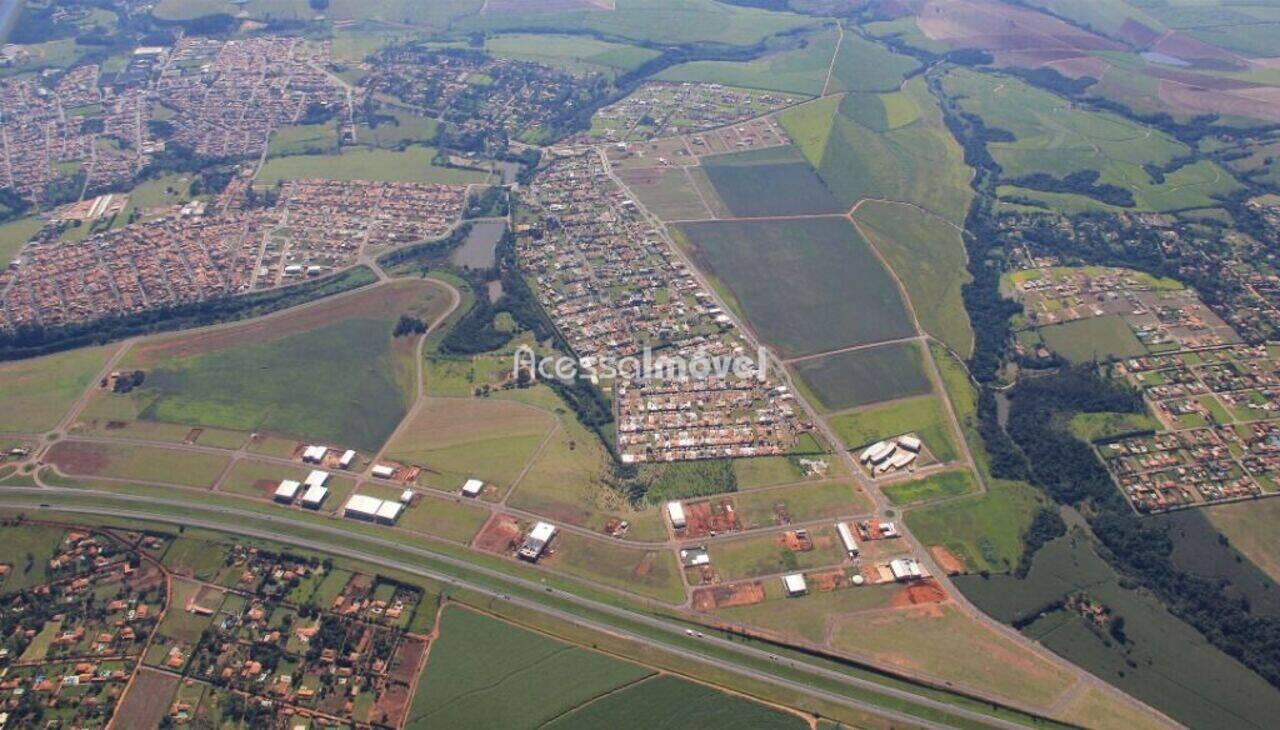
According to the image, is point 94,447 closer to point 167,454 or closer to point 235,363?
point 167,454

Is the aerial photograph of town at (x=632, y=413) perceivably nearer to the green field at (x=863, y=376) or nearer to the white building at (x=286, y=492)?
the white building at (x=286, y=492)

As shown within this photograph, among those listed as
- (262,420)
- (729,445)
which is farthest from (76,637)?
(729,445)

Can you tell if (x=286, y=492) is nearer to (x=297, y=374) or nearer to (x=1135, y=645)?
(x=297, y=374)

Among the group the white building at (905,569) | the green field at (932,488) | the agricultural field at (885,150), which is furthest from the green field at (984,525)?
the agricultural field at (885,150)

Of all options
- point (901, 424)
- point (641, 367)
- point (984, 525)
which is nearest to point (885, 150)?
point (901, 424)

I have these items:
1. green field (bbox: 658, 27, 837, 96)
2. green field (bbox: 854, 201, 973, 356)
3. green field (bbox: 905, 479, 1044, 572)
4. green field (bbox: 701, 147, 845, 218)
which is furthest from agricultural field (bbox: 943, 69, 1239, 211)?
green field (bbox: 905, 479, 1044, 572)

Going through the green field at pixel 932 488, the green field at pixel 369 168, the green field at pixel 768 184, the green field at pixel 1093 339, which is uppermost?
the green field at pixel 768 184

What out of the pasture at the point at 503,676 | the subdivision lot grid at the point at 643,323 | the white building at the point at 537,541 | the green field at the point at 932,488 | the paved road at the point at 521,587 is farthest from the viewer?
the subdivision lot grid at the point at 643,323
